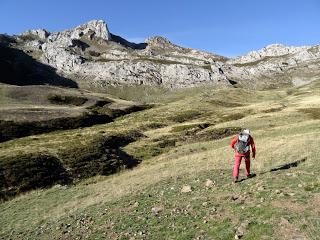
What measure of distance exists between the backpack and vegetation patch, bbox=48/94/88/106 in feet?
402

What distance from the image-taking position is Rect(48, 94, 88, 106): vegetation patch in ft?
473

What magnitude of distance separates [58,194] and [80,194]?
118 inches

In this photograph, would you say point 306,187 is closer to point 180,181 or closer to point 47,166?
point 180,181

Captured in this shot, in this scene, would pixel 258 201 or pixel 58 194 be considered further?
pixel 58 194

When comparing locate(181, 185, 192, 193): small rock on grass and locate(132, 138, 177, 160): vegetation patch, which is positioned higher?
locate(181, 185, 192, 193): small rock on grass

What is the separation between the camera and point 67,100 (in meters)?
149

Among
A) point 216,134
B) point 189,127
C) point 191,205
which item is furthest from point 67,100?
point 191,205

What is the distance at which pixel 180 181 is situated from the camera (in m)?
29.8

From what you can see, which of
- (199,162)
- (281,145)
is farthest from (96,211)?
(281,145)

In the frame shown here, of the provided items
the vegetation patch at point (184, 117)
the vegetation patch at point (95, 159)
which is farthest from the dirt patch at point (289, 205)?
the vegetation patch at point (184, 117)

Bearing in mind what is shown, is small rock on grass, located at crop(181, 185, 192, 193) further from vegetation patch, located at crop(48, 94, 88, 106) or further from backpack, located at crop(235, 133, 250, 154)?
vegetation patch, located at crop(48, 94, 88, 106)

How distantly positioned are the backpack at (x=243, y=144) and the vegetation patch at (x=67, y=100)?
123 meters

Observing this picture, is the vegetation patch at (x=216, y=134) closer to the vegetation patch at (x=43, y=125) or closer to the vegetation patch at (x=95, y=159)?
the vegetation patch at (x=95, y=159)

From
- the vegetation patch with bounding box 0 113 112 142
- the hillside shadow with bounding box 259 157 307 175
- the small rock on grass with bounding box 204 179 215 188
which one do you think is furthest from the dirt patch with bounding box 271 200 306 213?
the vegetation patch with bounding box 0 113 112 142
